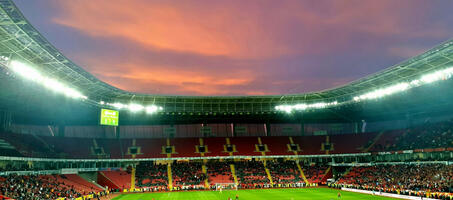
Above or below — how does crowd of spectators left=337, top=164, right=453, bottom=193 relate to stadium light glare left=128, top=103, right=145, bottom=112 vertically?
below

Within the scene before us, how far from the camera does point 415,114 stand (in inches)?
2940

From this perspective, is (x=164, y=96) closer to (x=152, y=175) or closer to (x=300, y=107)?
(x=152, y=175)

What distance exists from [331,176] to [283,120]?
19.4 metres

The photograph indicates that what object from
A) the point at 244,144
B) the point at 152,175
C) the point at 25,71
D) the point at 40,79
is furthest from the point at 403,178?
the point at 25,71

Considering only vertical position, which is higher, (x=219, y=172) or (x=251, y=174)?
(x=219, y=172)

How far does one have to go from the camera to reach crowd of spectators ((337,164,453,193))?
4542 cm

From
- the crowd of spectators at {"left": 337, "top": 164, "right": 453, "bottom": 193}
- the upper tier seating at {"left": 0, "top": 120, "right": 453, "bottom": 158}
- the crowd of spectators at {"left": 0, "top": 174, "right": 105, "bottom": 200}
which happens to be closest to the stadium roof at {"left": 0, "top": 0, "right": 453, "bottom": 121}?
the upper tier seating at {"left": 0, "top": 120, "right": 453, "bottom": 158}

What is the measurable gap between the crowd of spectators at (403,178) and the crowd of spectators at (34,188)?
4492 centimetres

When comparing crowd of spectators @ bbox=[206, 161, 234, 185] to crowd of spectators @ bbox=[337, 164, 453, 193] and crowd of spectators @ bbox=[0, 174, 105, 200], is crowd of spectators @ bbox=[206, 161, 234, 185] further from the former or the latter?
crowd of spectators @ bbox=[0, 174, 105, 200]

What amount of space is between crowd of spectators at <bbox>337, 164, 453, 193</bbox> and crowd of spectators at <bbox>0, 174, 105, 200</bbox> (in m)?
44.9

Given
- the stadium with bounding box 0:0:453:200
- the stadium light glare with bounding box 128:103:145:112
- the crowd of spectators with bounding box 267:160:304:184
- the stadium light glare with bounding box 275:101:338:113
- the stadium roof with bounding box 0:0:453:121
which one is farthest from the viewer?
the stadium light glare with bounding box 275:101:338:113

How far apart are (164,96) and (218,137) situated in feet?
70.3

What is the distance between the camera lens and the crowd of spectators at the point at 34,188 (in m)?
37.4

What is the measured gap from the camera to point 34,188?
42375 mm
